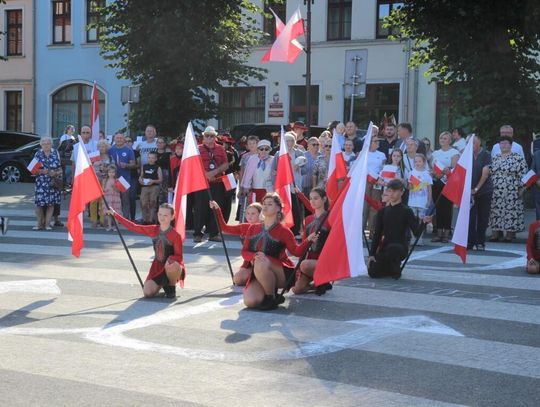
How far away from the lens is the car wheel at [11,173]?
2722 cm

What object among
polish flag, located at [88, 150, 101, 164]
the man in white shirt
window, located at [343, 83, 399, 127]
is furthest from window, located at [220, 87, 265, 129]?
the man in white shirt

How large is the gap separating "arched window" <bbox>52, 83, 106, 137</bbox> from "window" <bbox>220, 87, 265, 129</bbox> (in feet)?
20.9

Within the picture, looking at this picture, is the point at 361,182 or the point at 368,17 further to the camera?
the point at 368,17

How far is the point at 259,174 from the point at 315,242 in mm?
4996

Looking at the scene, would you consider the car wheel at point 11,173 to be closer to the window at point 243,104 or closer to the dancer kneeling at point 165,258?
the window at point 243,104

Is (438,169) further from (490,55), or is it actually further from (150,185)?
(490,55)

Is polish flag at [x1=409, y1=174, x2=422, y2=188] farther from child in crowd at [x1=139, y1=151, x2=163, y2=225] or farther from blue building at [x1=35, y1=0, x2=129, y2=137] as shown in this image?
blue building at [x1=35, y1=0, x2=129, y2=137]

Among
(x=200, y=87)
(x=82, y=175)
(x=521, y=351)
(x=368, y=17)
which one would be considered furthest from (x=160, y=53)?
(x=521, y=351)

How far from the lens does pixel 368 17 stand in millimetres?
32188

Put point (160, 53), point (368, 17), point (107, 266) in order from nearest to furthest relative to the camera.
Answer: point (107, 266) → point (160, 53) → point (368, 17)

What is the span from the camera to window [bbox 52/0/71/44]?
39031mm

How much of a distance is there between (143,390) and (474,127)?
1604 centimetres

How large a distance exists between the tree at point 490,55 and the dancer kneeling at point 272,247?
12.3 meters

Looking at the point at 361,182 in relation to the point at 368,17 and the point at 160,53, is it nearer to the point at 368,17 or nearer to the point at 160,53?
the point at 160,53
